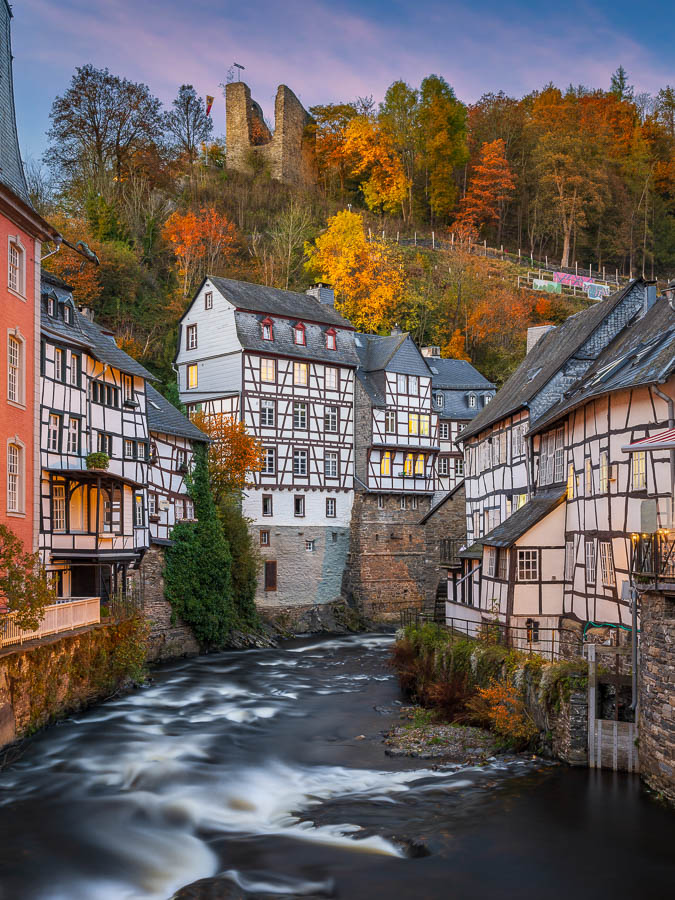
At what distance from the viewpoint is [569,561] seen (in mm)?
23141

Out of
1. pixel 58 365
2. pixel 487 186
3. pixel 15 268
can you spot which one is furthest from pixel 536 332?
pixel 487 186

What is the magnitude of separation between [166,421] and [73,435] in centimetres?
701

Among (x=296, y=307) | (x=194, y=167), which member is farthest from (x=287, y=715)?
(x=194, y=167)

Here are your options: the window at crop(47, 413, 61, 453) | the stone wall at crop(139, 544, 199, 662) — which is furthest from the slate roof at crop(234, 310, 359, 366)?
the window at crop(47, 413, 61, 453)

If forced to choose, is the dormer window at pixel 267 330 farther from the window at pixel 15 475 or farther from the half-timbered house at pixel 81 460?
the window at pixel 15 475

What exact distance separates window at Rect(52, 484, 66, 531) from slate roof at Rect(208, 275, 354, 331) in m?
16.2

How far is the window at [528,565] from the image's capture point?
23625 millimetres

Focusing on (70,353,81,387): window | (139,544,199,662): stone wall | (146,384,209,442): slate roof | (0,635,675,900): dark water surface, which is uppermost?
(70,353,81,387): window

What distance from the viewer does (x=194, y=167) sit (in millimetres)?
64250

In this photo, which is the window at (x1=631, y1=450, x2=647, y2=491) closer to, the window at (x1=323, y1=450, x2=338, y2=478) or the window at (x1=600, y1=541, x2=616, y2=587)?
the window at (x1=600, y1=541, x2=616, y2=587)

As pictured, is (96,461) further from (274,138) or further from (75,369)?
(274,138)

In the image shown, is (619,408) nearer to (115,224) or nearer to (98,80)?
(115,224)

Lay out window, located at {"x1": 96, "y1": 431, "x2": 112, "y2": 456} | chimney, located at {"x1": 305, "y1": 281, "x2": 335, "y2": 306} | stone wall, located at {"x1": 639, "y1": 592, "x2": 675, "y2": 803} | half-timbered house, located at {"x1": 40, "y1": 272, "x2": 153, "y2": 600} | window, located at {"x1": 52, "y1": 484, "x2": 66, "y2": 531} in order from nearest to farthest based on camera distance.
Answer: stone wall, located at {"x1": 639, "y1": 592, "x2": 675, "y2": 803} < half-timbered house, located at {"x1": 40, "y1": 272, "x2": 153, "y2": 600} < window, located at {"x1": 52, "y1": 484, "x2": 66, "y2": 531} < window, located at {"x1": 96, "y1": 431, "x2": 112, "y2": 456} < chimney, located at {"x1": 305, "y1": 281, "x2": 335, "y2": 306}

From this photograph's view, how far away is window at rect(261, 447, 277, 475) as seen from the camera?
4112 cm
